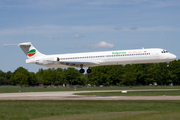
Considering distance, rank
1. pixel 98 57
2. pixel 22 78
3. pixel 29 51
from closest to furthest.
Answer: pixel 98 57
pixel 29 51
pixel 22 78

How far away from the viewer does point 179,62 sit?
120 metres

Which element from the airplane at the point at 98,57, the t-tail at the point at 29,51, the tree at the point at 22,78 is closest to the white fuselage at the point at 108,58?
the airplane at the point at 98,57

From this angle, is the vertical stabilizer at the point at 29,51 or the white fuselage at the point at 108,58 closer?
the white fuselage at the point at 108,58

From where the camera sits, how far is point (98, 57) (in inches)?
1929

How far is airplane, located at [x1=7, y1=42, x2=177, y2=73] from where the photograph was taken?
46031 mm

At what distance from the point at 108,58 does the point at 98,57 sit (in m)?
2.16

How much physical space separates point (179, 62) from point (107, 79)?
33.6m

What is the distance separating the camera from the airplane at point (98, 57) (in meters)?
46.0

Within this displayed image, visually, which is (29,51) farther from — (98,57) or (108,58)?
(108,58)

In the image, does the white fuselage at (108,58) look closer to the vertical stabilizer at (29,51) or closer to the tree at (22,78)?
the vertical stabilizer at (29,51)

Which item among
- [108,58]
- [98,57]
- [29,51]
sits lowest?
[108,58]

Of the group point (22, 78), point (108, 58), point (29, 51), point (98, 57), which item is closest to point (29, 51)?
point (29, 51)

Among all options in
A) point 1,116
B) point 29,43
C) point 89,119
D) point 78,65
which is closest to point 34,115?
point 1,116

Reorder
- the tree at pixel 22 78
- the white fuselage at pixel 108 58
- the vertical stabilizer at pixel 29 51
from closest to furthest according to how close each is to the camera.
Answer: the white fuselage at pixel 108 58 < the vertical stabilizer at pixel 29 51 < the tree at pixel 22 78
